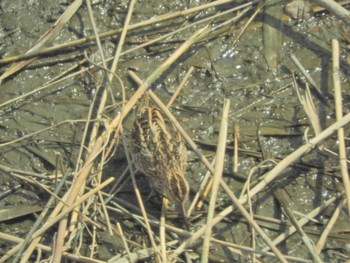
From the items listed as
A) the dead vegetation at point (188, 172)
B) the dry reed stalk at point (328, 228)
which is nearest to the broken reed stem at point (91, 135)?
the dead vegetation at point (188, 172)

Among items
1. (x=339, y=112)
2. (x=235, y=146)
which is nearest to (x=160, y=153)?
(x=235, y=146)

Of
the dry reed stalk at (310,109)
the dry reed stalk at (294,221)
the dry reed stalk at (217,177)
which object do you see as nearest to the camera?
the dry reed stalk at (217,177)

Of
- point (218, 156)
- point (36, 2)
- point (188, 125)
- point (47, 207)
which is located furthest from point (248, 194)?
point (36, 2)

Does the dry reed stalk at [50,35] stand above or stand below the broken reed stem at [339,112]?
above

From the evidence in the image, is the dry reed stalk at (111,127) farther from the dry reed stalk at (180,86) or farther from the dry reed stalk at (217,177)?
the dry reed stalk at (217,177)

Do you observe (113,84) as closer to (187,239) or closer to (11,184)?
(11,184)

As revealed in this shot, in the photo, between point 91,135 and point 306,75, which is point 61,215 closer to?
point 91,135

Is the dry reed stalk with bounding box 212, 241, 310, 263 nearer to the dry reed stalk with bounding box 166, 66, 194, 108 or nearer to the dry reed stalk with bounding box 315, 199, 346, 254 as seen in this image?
the dry reed stalk with bounding box 315, 199, 346, 254

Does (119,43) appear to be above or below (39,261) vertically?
above
